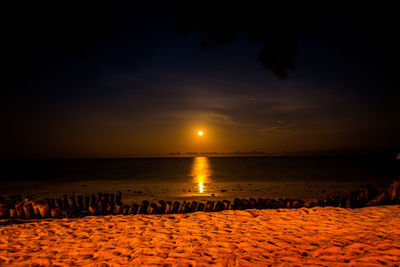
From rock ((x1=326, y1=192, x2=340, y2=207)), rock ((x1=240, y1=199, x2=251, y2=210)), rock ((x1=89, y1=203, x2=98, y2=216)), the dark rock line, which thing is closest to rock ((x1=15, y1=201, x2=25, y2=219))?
the dark rock line

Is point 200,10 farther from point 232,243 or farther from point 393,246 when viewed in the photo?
point 393,246

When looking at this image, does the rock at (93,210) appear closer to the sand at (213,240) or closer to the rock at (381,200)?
the sand at (213,240)

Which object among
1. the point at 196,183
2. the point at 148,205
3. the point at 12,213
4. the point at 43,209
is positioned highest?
the point at 148,205

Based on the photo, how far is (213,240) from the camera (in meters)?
4.53

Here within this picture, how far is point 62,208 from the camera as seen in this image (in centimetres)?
743

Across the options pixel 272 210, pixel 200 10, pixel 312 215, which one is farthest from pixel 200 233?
pixel 200 10

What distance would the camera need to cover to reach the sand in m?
3.66

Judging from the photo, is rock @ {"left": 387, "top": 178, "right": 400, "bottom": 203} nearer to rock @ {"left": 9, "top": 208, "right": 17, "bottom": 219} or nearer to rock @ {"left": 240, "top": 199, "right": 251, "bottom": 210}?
rock @ {"left": 240, "top": 199, "right": 251, "bottom": 210}

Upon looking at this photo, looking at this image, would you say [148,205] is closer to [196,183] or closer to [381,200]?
[381,200]

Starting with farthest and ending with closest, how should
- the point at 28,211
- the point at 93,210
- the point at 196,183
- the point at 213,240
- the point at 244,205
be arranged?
the point at 196,183 < the point at 244,205 < the point at 93,210 < the point at 28,211 < the point at 213,240

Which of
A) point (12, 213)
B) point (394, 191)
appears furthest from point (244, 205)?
point (12, 213)

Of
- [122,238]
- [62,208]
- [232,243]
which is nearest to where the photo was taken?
[232,243]

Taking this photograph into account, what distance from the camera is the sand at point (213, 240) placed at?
3656 millimetres

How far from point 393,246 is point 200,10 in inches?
215
